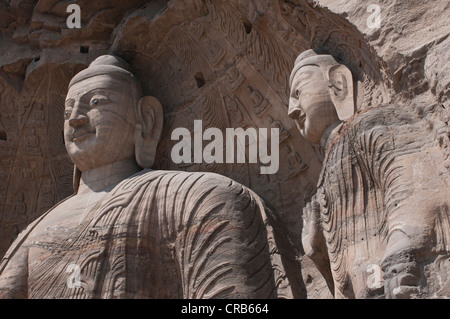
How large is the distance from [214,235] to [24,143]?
259cm

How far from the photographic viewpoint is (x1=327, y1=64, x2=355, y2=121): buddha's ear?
213 inches

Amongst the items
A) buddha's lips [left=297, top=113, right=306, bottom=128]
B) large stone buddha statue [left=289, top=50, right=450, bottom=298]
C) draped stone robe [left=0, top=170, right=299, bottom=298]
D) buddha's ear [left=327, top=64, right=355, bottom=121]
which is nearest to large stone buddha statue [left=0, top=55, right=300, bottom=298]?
draped stone robe [left=0, top=170, right=299, bottom=298]

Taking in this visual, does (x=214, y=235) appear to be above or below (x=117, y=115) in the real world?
below

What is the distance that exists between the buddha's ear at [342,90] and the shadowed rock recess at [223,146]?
0.01m

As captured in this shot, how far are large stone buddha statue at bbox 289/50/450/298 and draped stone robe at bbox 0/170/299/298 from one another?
54cm

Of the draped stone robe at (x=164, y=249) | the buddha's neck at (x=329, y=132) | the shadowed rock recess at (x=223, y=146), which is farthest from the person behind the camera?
the draped stone robe at (x=164, y=249)

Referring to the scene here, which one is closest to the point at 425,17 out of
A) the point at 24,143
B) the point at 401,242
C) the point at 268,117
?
the point at 401,242

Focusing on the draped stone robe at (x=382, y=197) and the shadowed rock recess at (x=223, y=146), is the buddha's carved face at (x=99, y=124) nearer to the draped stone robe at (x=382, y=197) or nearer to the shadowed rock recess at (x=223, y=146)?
the shadowed rock recess at (x=223, y=146)

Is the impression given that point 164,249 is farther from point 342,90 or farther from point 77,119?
point 342,90

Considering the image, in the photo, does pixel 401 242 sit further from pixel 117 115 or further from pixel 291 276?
pixel 117 115

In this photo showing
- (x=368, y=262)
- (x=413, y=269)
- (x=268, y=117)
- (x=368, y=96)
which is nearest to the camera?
(x=413, y=269)

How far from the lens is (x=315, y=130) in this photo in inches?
215

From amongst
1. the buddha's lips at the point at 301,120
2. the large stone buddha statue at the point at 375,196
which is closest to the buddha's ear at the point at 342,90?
the large stone buddha statue at the point at 375,196

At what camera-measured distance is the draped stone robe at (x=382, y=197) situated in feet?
13.9
